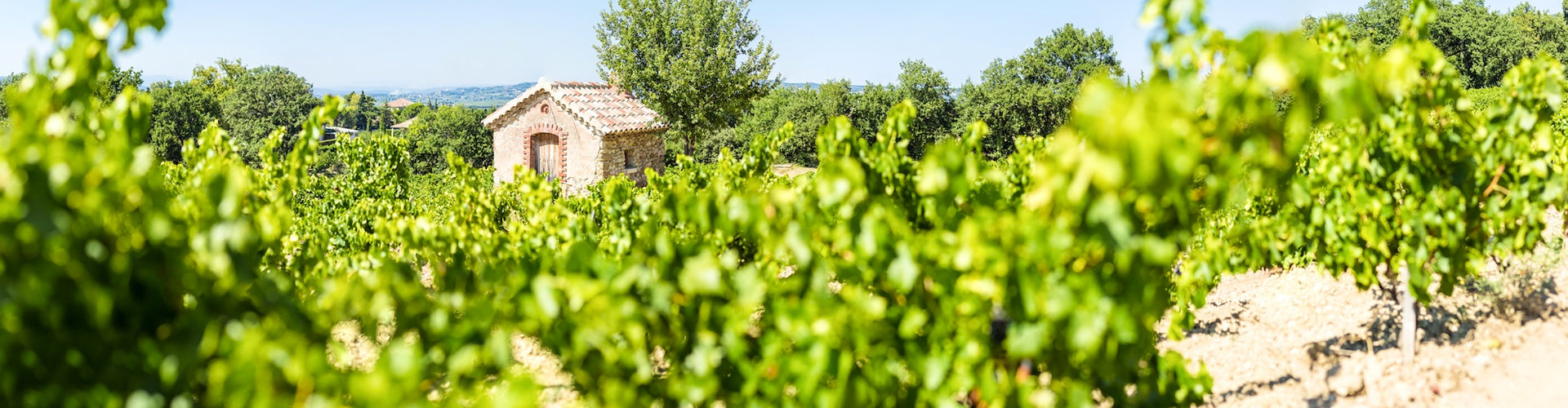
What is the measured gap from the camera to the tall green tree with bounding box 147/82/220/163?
39500 mm

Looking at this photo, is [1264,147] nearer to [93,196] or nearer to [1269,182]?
[1269,182]

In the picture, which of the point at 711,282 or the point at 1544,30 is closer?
the point at 711,282

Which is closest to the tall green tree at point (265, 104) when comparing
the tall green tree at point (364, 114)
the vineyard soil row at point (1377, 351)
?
the tall green tree at point (364, 114)

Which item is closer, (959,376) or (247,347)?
(247,347)

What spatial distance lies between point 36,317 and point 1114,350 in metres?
2.81

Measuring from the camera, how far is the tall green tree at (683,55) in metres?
24.7

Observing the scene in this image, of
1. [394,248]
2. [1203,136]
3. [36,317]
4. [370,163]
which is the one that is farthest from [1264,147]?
[394,248]

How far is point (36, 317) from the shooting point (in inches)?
76.5

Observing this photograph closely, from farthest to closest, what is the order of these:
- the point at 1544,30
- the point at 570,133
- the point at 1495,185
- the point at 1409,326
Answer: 1. the point at 1544,30
2. the point at 570,133
3. the point at 1409,326
4. the point at 1495,185

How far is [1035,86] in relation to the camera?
37.8 metres

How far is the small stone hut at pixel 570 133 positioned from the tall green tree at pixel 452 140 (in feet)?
98.7

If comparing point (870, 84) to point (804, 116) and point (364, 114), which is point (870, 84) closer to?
point (804, 116)

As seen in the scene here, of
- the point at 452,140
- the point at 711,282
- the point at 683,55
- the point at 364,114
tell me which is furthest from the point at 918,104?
the point at 364,114

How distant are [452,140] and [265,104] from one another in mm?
10507
